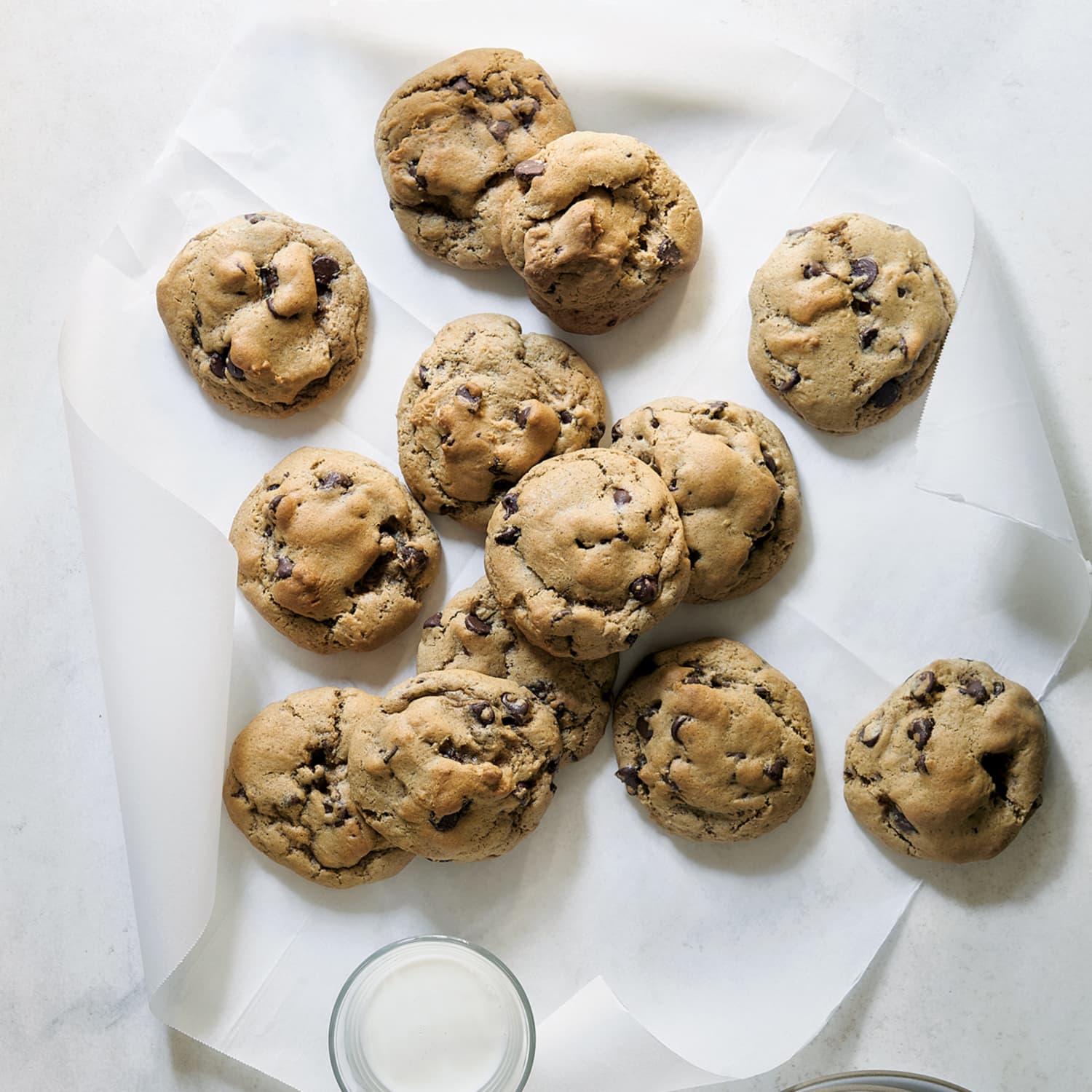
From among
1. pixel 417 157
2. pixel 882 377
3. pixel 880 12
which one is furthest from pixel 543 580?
pixel 880 12

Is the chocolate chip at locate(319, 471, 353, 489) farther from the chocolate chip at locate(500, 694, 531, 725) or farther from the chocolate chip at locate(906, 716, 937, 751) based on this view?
the chocolate chip at locate(906, 716, 937, 751)

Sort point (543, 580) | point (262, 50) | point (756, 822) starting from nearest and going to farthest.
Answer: point (543, 580)
point (756, 822)
point (262, 50)

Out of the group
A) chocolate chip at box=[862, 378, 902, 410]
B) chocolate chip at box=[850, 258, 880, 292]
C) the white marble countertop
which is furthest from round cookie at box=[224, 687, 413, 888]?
chocolate chip at box=[850, 258, 880, 292]

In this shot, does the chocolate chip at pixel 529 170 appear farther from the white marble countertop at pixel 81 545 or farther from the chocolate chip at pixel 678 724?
the chocolate chip at pixel 678 724

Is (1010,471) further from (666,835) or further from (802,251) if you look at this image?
(666,835)

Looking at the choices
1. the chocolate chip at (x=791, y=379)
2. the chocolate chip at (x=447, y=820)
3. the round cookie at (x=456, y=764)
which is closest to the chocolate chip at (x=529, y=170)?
the chocolate chip at (x=791, y=379)

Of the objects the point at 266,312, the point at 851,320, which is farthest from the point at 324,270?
the point at 851,320

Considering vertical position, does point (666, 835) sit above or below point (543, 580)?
below
